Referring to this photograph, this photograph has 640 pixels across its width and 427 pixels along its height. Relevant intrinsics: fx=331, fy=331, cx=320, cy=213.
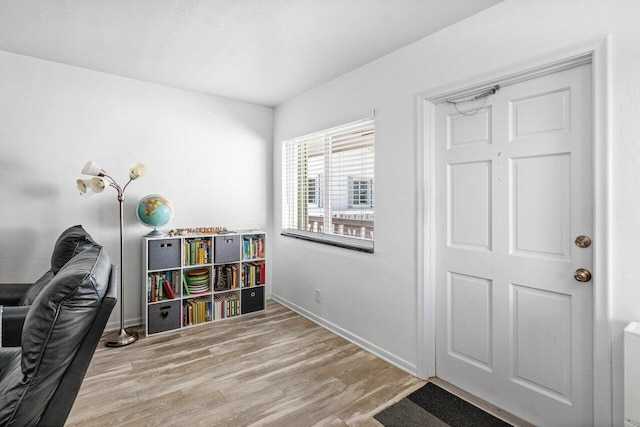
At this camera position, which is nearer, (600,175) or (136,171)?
(600,175)

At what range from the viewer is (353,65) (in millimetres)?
2877

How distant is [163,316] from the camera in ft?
10.4

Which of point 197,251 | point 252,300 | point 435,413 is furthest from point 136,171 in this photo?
point 435,413

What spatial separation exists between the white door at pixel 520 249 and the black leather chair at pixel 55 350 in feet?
6.72

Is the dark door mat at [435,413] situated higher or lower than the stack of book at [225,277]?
lower

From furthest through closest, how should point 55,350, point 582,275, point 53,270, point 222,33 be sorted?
point 222,33, point 53,270, point 582,275, point 55,350

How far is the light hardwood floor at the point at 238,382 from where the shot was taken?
6.39 feet

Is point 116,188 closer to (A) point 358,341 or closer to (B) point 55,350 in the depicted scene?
(B) point 55,350

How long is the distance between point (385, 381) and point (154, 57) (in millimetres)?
3142

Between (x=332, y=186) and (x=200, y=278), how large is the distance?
1.65m

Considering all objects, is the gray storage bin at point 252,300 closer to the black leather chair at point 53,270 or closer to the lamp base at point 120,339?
the lamp base at point 120,339

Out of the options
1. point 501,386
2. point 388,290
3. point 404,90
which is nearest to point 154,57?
point 404,90

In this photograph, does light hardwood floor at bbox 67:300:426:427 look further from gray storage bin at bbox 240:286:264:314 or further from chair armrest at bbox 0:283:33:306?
chair armrest at bbox 0:283:33:306

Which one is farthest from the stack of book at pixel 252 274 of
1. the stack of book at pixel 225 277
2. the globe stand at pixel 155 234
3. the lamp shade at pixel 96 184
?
the lamp shade at pixel 96 184
